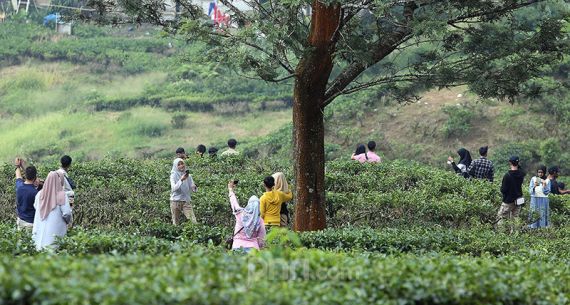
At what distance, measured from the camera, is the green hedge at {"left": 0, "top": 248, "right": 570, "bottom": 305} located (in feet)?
22.7

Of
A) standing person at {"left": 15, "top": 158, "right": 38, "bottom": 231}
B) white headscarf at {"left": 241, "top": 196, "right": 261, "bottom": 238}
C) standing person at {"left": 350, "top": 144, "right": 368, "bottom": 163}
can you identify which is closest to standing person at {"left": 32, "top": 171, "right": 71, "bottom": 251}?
standing person at {"left": 15, "top": 158, "right": 38, "bottom": 231}

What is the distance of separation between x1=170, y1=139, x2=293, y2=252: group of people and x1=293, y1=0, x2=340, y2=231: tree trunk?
315 millimetres

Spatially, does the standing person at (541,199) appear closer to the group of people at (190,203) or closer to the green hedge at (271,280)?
the group of people at (190,203)

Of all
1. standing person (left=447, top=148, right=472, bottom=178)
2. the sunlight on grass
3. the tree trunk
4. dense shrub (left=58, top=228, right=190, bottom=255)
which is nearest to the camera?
dense shrub (left=58, top=228, right=190, bottom=255)

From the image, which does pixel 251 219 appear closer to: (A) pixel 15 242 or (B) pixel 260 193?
(A) pixel 15 242

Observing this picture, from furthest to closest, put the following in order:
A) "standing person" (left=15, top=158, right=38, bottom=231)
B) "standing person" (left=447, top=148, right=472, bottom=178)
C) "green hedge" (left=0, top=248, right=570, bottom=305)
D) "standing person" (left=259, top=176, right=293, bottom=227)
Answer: "standing person" (left=447, top=148, right=472, bottom=178) → "standing person" (left=259, top=176, right=293, bottom=227) → "standing person" (left=15, top=158, right=38, bottom=231) → "green hedge" (left=0, top=248, right=570, bottom=305)

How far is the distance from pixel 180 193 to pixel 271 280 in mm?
8497

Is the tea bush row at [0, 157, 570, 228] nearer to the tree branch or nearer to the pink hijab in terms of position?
the tree branch

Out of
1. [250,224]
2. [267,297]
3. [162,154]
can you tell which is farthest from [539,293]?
[162,154]

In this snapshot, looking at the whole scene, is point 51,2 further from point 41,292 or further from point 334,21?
point 41,292

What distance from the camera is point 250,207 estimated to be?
40.3 feet

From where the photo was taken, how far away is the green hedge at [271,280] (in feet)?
22.7

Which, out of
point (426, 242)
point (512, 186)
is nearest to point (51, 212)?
point (426, 242)

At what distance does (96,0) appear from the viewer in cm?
1573
